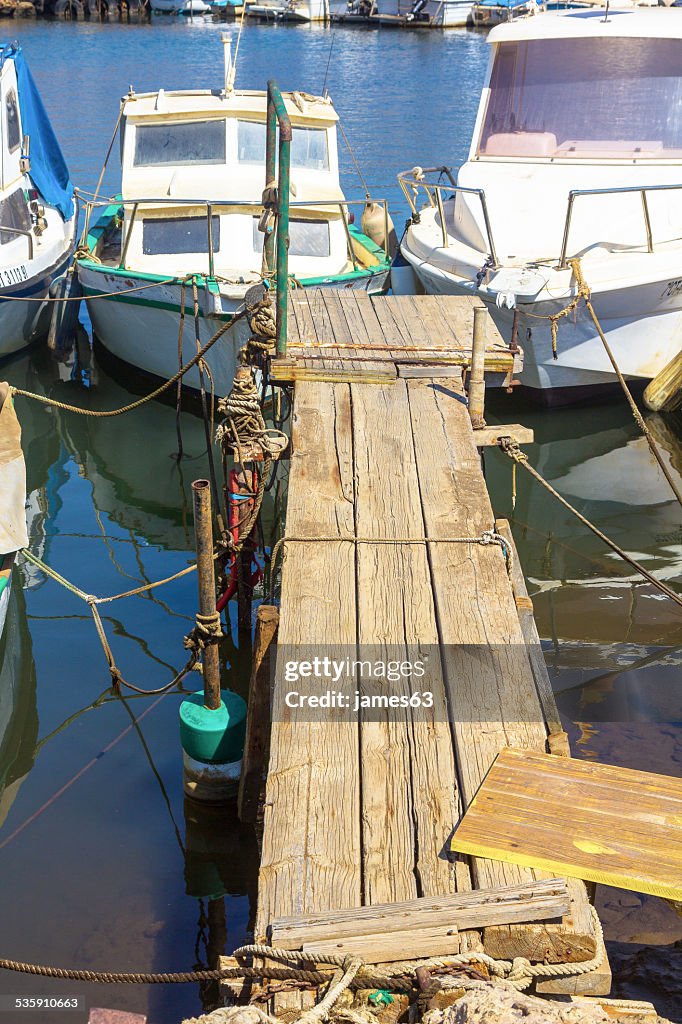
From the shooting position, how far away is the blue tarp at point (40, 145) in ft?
48.3

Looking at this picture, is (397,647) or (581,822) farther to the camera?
(397,647)

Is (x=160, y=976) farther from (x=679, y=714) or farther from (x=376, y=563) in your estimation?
(x=679, y=714)

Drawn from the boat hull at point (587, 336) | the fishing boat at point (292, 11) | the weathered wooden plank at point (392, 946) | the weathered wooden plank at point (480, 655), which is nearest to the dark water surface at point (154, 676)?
the boat hull at point (587, 336)

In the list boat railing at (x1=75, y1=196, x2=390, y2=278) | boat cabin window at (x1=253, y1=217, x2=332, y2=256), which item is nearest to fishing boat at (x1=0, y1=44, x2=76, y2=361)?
boat railing at (x1=75, y1=196, x2=390, y2=278)

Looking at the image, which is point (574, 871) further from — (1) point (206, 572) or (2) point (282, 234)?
(2) point (282, 234)

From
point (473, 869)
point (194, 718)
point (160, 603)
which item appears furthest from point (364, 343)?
point (473, 869)

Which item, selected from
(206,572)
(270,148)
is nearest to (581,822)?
(206,572)

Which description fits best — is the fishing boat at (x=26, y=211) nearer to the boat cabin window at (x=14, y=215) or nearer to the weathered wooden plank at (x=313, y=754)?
the boat cabin window at (x=14, y=215)

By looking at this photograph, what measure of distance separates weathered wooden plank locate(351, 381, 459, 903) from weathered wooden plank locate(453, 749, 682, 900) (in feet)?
0.52

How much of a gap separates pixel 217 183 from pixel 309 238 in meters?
1.35

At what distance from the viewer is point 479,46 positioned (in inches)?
1775

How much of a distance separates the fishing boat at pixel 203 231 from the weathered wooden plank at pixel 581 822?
23.7 ft

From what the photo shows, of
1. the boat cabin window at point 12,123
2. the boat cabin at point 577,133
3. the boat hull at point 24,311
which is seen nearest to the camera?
the boat cabin at point 577,133

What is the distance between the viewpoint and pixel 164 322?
11414 millimetres
